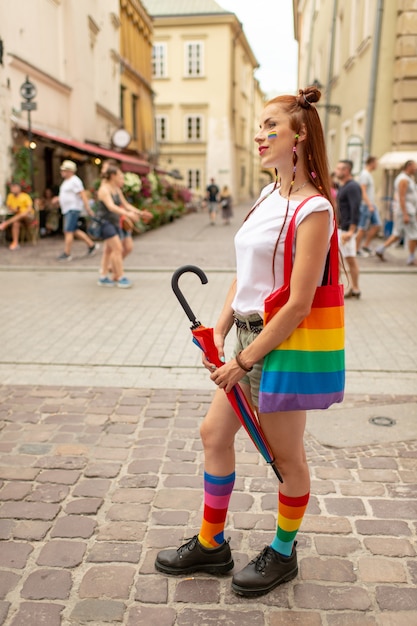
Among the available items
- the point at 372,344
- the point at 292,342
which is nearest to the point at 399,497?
the point at 292,342

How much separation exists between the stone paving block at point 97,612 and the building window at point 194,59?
42831 millimetres

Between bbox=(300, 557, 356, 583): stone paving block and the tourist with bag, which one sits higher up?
the tourist with bag

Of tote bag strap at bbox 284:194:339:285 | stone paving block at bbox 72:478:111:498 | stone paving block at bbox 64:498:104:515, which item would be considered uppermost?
tote bag strap at bbox 284:194:339:285

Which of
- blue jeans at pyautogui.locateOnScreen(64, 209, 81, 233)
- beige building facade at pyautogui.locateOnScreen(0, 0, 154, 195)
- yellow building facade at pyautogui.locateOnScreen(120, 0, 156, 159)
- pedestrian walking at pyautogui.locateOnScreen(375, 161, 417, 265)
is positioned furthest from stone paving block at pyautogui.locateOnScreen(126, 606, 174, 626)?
yellow building facade at pyautogui.locateOnScreen(120, 0, 156, 159)

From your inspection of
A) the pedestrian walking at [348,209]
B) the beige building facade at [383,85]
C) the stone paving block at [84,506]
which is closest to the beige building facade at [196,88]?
the beige building facade at [383,85]

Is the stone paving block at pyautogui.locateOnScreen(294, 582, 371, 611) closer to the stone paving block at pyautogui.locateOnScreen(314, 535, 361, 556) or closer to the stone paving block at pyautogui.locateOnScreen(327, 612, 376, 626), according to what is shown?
the stone paving block at pyautogui.locateOnScreen(327, 612, 376, 626)

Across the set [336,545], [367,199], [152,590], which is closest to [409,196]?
[367,199]

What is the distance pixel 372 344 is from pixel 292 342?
4.21 metres

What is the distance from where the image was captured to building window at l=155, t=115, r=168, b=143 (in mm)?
42656

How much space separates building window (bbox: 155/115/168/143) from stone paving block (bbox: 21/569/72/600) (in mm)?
42154

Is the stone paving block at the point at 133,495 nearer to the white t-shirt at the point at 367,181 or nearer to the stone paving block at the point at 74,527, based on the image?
the stone paving block at the point at 74,527

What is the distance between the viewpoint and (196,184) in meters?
43.1

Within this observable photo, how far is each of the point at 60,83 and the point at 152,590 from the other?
1903cm

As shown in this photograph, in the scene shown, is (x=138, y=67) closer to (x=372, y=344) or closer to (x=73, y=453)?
(x=372, y=344)
